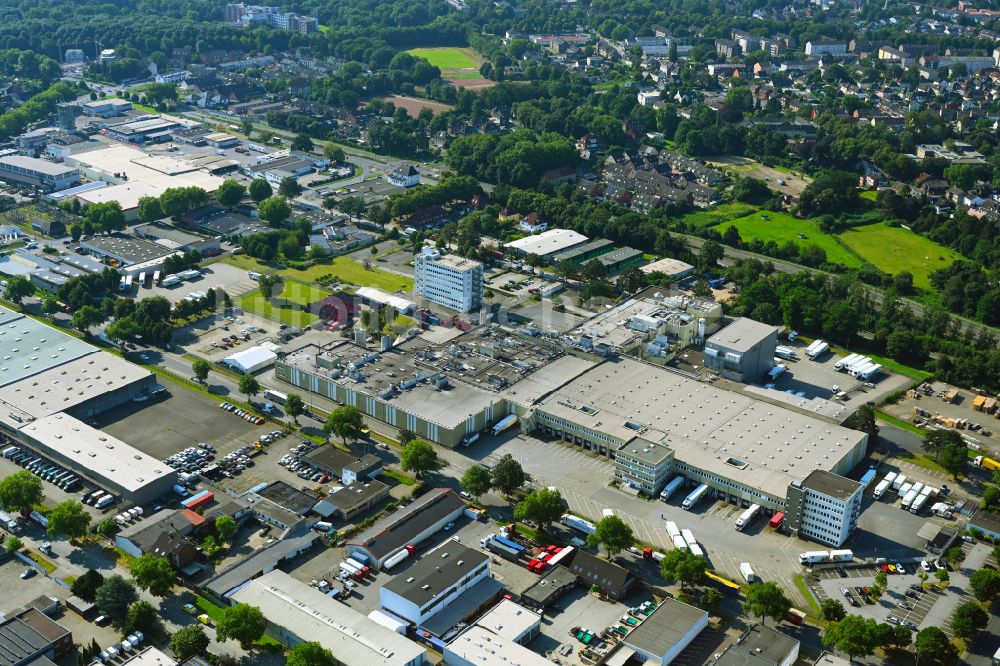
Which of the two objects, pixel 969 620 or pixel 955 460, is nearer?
pixel 969 620

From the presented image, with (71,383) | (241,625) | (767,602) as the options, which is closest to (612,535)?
(767,602)

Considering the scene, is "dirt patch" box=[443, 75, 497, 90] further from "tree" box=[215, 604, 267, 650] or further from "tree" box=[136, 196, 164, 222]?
"tree" box=[215, 604, 267, 650]

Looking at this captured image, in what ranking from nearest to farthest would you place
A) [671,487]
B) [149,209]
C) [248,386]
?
[671,487] < [248,386] < [149,209]

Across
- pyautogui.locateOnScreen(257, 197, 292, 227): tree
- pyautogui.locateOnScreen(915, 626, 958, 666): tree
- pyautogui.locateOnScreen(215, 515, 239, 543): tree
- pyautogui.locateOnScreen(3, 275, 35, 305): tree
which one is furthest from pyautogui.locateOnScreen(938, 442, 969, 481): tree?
pyautogui.locateOnScreen(3, 275, 35, 305): tree

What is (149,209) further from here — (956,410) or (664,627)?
(956,410)

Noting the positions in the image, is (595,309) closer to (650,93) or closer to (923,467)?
(923,467)
